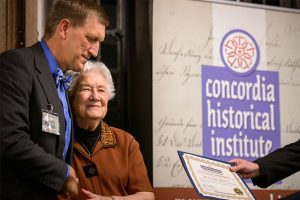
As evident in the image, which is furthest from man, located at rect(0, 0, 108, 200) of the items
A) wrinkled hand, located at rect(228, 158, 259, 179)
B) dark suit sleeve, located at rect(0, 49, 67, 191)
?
→ wrinkled hand, located at rect(228, 158, 259, 179)

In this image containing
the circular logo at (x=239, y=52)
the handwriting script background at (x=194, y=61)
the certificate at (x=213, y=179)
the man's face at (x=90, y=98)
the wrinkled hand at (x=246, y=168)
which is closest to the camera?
the certificate at (x=213, y=179)

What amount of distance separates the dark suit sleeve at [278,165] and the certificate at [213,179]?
8.4 inches

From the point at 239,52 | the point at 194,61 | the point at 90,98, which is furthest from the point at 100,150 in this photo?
the point at 239,52

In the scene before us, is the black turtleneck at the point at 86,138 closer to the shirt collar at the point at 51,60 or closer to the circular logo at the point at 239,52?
the shirt collar at the point at 51,60

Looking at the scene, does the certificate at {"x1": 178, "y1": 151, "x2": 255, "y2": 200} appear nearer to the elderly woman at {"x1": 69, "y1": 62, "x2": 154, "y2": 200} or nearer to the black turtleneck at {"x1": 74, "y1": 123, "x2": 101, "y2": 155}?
the elderly woman at {"x1": 69, "y1": 62, "x2": 154, "y2": 200}

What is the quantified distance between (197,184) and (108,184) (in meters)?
0.76

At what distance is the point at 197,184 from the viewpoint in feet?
7.46

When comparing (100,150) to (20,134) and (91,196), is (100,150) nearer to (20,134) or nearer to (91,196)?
(91,196)

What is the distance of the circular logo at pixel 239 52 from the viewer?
12.3 feet

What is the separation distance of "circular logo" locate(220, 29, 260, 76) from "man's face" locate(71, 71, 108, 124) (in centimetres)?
104

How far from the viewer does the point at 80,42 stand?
2.43 meters

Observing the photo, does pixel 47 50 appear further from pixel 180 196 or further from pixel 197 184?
pixel 180 196

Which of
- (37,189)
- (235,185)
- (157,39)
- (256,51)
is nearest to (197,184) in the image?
(235,185)

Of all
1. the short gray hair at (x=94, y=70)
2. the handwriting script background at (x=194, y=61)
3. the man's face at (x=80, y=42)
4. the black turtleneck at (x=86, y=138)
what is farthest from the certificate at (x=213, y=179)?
the handwriting script background at (x=194, y=61)
